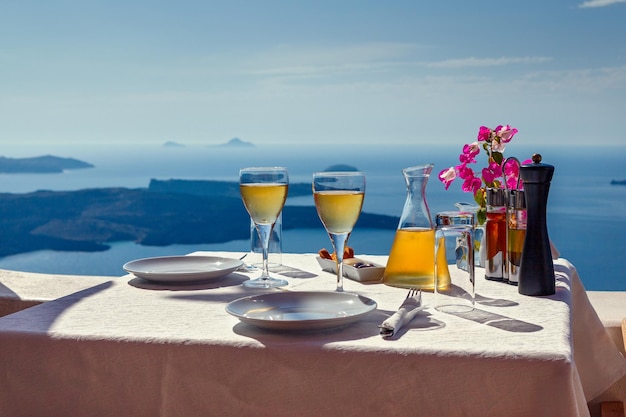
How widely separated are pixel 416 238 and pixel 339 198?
246 millimetres

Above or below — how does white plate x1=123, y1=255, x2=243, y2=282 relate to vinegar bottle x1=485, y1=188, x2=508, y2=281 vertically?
below

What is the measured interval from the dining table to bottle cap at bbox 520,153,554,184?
251 millimetres

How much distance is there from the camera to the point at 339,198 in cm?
121

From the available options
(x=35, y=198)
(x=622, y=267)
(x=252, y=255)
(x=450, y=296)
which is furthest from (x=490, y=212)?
(x=35, y=198)

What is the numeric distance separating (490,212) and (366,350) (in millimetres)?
712

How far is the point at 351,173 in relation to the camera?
4.02ft

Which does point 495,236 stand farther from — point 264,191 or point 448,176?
point 264,191

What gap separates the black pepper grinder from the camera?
130 cm

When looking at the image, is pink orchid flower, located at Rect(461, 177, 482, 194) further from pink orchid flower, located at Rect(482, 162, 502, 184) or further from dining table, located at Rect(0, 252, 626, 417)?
dining table, located at Rect(0, 252, 626, 417)

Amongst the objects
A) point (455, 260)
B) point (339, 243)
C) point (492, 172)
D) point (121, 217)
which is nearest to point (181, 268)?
point (339, 243)

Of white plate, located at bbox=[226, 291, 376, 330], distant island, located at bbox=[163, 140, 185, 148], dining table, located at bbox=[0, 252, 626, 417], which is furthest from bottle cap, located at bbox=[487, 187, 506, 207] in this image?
distant island, located at bbox=[163, 140, 185, 148]

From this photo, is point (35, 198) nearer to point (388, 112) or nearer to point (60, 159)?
point (60, 159)

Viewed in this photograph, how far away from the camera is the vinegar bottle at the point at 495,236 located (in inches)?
58.0

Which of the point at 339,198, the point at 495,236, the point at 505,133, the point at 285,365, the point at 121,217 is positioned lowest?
the point at 121,217
